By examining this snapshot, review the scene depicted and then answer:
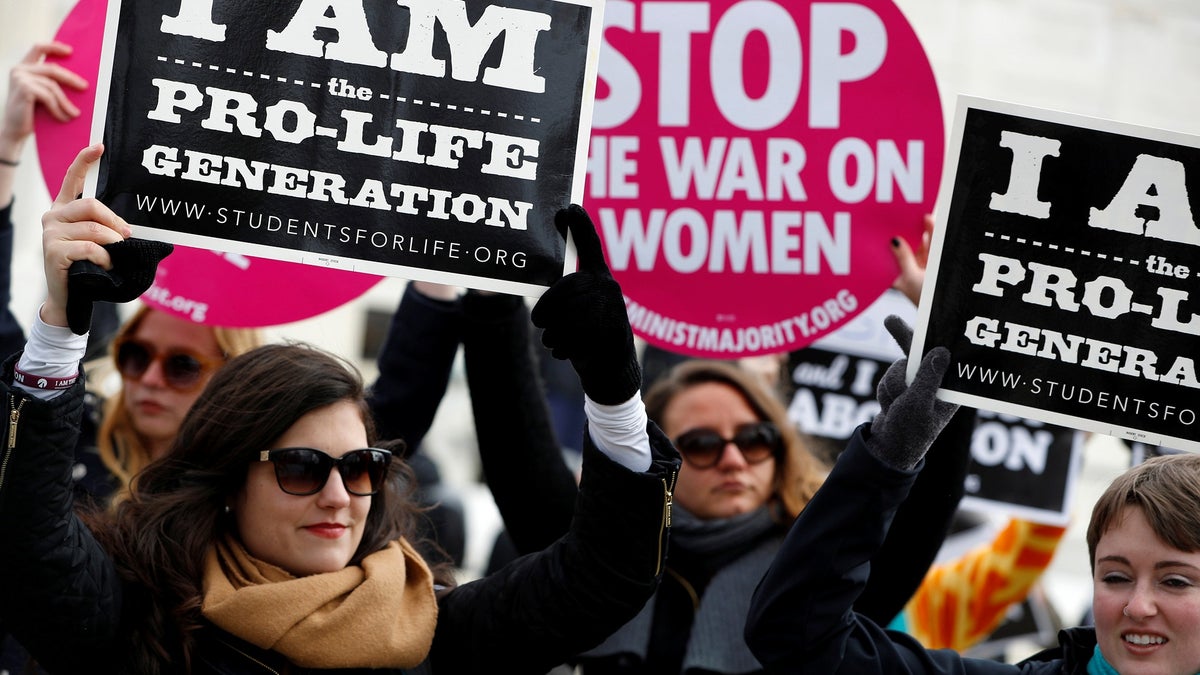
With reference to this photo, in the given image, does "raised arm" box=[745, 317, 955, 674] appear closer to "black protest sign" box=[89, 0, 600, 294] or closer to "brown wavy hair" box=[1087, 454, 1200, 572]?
"brown wavy hair" box=[1087, 454, 1200, 572]

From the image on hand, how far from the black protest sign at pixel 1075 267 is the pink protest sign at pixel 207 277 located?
1371mm

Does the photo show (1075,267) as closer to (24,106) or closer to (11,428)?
(11,428)

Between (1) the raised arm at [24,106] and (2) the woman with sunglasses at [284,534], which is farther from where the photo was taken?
(1) the raised arm at [24,106]

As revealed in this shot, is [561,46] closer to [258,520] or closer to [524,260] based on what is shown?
[524,260]

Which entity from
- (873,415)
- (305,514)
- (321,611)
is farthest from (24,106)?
(873,415)

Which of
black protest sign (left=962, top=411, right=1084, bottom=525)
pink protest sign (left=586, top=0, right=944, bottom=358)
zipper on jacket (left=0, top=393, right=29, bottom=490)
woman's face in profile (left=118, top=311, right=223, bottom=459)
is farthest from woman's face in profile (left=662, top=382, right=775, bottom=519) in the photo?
zipper on jacket (left=0, top=393, right=29, bottom=490)

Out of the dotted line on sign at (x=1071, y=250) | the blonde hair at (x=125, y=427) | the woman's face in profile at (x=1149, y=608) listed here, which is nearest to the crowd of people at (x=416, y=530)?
the woman's face in profile at (x=1149, y=608)

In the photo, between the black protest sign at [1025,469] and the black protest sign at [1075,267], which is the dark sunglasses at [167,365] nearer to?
the black protest sign at [1075,267]

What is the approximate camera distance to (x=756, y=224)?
3525mm

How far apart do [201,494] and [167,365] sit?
3.21ft

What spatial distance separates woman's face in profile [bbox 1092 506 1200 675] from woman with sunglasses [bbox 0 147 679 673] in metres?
0.79

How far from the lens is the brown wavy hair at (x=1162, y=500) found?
255 cm

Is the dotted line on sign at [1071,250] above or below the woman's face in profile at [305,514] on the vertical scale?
above

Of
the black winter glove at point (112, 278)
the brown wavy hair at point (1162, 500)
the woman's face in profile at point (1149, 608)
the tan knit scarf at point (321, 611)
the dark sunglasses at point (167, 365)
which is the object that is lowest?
the tan knit scarf at point (321, 611)
